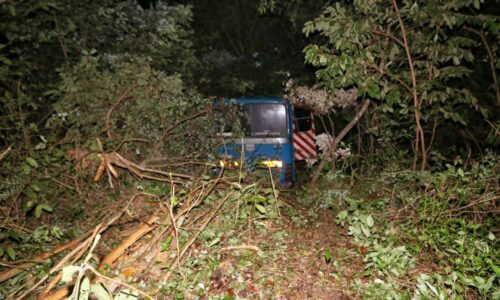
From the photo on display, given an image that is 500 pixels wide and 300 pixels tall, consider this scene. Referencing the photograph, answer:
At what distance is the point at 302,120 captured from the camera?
8.19 meters

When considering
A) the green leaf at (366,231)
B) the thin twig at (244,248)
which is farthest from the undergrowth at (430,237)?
the thin twig at (244,248)

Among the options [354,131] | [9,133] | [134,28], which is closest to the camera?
[9,133]

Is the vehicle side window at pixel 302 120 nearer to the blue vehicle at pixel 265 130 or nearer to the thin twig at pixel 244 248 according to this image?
the blue vehicle at pixel 265 130

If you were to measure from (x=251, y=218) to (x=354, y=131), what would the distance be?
22.5 ft

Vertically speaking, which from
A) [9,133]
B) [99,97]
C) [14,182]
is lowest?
[14,182]

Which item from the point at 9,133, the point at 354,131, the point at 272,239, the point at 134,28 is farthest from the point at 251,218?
the point at 354,131

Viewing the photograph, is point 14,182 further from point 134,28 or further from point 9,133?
point 134,28

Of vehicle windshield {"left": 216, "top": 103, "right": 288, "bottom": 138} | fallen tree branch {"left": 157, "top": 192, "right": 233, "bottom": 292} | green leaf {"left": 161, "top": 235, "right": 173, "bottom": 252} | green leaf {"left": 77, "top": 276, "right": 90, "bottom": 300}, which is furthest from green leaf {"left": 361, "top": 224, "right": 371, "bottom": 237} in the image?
vehicle windshield {"left": 216, "top": 103, "right": 288, "bottom": 138}

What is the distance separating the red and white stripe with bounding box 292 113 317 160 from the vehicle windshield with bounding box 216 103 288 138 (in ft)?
4.59

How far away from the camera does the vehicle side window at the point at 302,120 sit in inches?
316

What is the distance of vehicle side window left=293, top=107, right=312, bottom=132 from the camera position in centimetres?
Result: 802

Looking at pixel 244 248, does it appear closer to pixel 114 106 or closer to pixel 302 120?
pixel 114 106

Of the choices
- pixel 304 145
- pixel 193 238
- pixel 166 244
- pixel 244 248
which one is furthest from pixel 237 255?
pixel 304 145

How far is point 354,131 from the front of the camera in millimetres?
Answer: 9672
